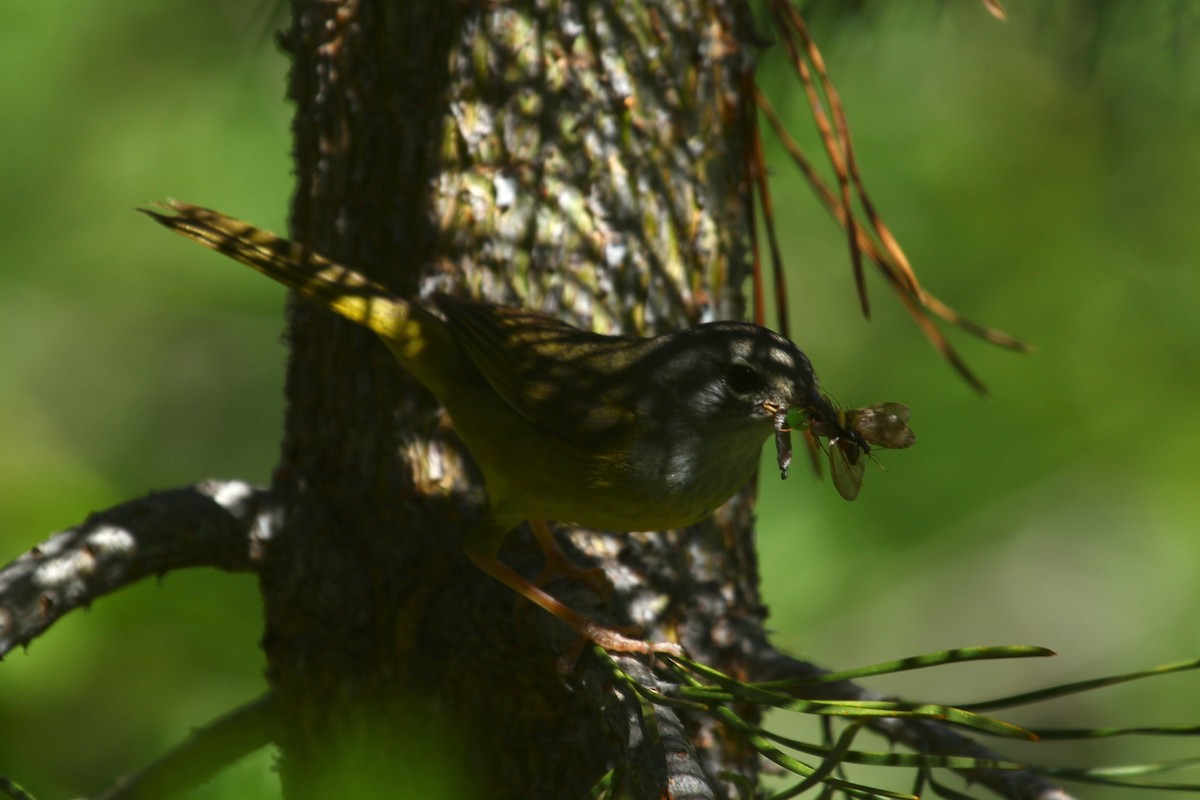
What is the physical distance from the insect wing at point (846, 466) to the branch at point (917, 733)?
46 cm

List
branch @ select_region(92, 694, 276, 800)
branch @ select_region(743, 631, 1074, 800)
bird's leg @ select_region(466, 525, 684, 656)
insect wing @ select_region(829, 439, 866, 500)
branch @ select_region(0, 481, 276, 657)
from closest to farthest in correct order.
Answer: branch @ select_region(0, 481, 276, 657)
branch @ select_region(743, 631, 1074, 800)
insect wing @ select_region(829, 439, 866, 500)
bird's leg @ select_region(466, 525, 684, 656)
branch @ select_region(92, 694, 276, 800)

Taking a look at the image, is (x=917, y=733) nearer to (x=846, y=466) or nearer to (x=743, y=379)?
(x=846, y=466)

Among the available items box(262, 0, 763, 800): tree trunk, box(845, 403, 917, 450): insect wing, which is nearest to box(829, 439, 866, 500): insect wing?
box(845, 403, 917, 450): insect wing

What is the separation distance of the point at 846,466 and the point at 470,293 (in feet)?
3.61

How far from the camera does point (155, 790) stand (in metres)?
2.92

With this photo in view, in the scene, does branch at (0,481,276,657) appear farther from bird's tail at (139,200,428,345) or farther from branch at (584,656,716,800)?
branch at (584,656,716,800)

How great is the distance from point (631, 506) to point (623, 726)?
83cm

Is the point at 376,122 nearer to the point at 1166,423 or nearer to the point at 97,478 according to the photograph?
the point at 97,478

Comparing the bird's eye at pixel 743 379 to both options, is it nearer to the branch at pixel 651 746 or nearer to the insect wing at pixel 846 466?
the insect wing at pixel 846 466

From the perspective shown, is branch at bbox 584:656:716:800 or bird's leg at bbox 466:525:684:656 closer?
branch at bbox 584:656:716:800

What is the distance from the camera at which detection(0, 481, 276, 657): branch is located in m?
2.12

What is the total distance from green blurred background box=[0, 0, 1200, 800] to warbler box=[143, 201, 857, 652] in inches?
100

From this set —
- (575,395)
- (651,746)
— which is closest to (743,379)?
(575,395)

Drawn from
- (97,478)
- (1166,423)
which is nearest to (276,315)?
(97,478)
